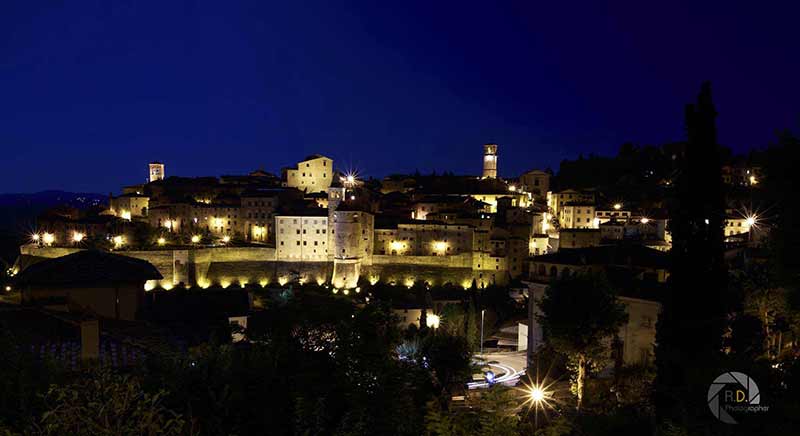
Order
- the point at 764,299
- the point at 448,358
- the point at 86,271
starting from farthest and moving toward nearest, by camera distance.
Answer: the point at 448,358, the point at 86,271, the point at 764,299

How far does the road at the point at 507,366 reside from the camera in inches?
1013

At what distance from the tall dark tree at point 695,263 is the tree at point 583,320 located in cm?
206

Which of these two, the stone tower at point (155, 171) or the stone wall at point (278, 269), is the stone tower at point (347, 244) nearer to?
the stone wall at point (278, 269)

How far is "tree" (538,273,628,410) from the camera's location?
17.2 metres

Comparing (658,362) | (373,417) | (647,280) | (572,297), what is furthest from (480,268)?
(373,417)

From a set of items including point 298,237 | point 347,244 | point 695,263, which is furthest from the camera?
point 298,237

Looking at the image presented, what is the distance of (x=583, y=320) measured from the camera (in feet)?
56.4

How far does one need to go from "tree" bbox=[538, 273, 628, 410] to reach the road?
7810 mm

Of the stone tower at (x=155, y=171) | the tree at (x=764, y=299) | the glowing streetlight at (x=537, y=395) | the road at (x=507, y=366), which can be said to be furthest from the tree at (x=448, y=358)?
the stone tower at (x=155, y=171)

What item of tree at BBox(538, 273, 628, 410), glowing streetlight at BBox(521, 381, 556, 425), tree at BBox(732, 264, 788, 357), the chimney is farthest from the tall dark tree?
the chimney

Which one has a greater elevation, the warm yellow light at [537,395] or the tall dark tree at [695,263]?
the tall dark tree at [695,263]

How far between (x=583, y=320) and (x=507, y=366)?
1375cm

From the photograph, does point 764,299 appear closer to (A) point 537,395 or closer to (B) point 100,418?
(A) point 537,395

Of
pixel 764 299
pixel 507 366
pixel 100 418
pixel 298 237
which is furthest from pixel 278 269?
pixel 100 418
